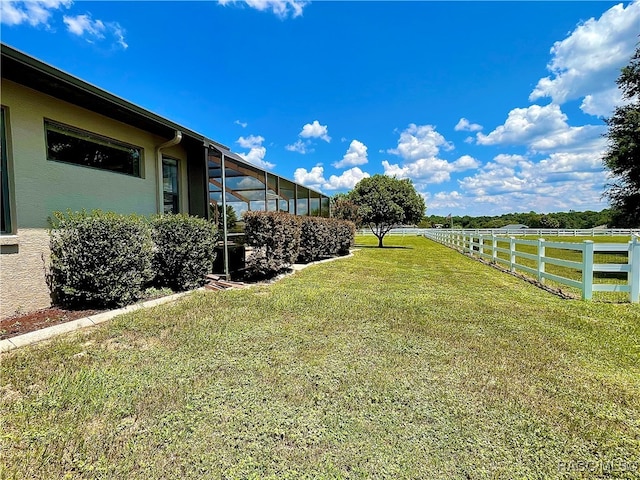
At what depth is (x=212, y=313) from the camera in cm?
488

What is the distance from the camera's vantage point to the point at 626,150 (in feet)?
33.9

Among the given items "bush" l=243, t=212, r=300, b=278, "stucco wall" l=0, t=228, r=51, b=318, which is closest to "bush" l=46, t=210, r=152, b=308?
"stucco wall" l=0, t=228, r=51, b=318

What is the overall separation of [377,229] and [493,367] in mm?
22251

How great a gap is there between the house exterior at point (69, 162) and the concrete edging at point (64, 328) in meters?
1.00

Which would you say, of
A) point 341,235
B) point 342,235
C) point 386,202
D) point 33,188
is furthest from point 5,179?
point 386,202

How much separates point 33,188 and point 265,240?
436cm

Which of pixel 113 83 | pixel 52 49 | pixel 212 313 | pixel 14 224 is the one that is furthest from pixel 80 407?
pixel 113 83

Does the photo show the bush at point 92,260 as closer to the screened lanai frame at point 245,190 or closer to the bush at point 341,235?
the screened lanai frame at point 245,190

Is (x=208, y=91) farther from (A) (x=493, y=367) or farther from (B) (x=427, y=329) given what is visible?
(A) (x=493, y=367)

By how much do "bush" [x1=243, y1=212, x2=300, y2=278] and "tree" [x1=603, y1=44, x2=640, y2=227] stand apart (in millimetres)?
11650

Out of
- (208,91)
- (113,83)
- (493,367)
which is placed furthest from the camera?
(208,91)

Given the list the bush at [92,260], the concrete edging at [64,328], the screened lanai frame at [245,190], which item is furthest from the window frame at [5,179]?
the screened lanai frame at [245,190]

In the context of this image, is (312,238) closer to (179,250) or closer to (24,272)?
(179,250)

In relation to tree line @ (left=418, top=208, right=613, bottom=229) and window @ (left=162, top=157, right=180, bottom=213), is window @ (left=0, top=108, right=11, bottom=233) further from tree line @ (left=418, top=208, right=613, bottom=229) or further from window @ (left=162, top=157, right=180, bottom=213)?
tree line @ (left=418, top=208, right=613, bottom=229)
